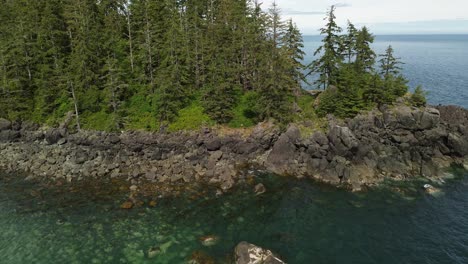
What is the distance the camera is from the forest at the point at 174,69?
49344 mm

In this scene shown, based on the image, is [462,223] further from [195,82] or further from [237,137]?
[195,82]

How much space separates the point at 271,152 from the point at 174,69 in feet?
71.9

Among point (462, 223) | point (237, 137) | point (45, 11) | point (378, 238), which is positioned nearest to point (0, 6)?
point (45, 11)

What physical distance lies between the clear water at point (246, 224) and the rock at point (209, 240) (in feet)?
1.42

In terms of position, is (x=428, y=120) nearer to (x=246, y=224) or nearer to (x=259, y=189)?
(x=259, y=189)

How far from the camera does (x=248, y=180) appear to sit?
40.9m

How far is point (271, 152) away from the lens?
4531 cm

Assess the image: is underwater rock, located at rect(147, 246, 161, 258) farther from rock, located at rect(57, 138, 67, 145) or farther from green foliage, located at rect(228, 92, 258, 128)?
rock, located at rect(57, 138, 67, 145)

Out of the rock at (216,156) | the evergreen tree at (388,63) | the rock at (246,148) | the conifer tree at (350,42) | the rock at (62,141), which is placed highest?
the conifer tree at (350,42)

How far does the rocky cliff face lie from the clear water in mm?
3521

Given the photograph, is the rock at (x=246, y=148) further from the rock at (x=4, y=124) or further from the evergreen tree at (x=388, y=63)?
the rock at (x=4, y=124)

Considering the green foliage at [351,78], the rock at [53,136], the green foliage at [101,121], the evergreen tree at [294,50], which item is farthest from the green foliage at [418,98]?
the rock at [53,136]

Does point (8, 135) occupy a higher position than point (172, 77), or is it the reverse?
point (172, 77)

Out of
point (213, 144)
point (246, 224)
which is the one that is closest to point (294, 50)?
point (213, 144)
